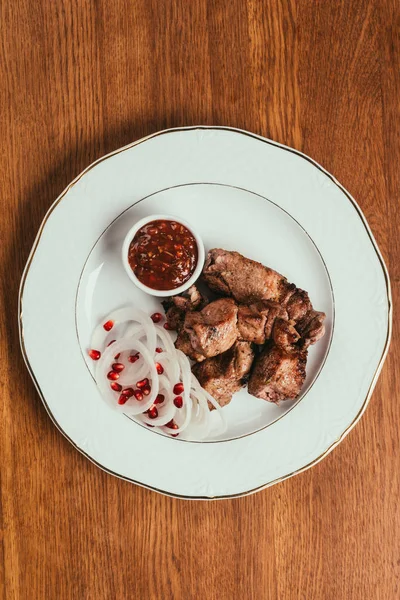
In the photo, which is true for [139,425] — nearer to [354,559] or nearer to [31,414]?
[31,414]

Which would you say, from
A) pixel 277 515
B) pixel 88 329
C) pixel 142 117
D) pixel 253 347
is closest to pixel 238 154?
pixel 142 117

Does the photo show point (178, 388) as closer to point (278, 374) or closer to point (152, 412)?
point (152, 412)

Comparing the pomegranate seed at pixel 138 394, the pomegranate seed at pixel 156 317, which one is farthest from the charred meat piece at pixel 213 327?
the pomegranate seed at pixel 138 394

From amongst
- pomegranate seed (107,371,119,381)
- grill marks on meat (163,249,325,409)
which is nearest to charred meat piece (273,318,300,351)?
grill marks on meat (163,249,325,409)

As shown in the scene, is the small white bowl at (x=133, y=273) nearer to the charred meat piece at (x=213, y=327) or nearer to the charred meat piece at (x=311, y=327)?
the charred meat piece at (x=213, y=327)

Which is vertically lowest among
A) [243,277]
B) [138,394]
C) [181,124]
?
[138,394]

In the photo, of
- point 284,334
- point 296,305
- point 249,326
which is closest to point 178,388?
point 249,326

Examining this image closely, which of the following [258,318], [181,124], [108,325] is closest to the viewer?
[258,318]
